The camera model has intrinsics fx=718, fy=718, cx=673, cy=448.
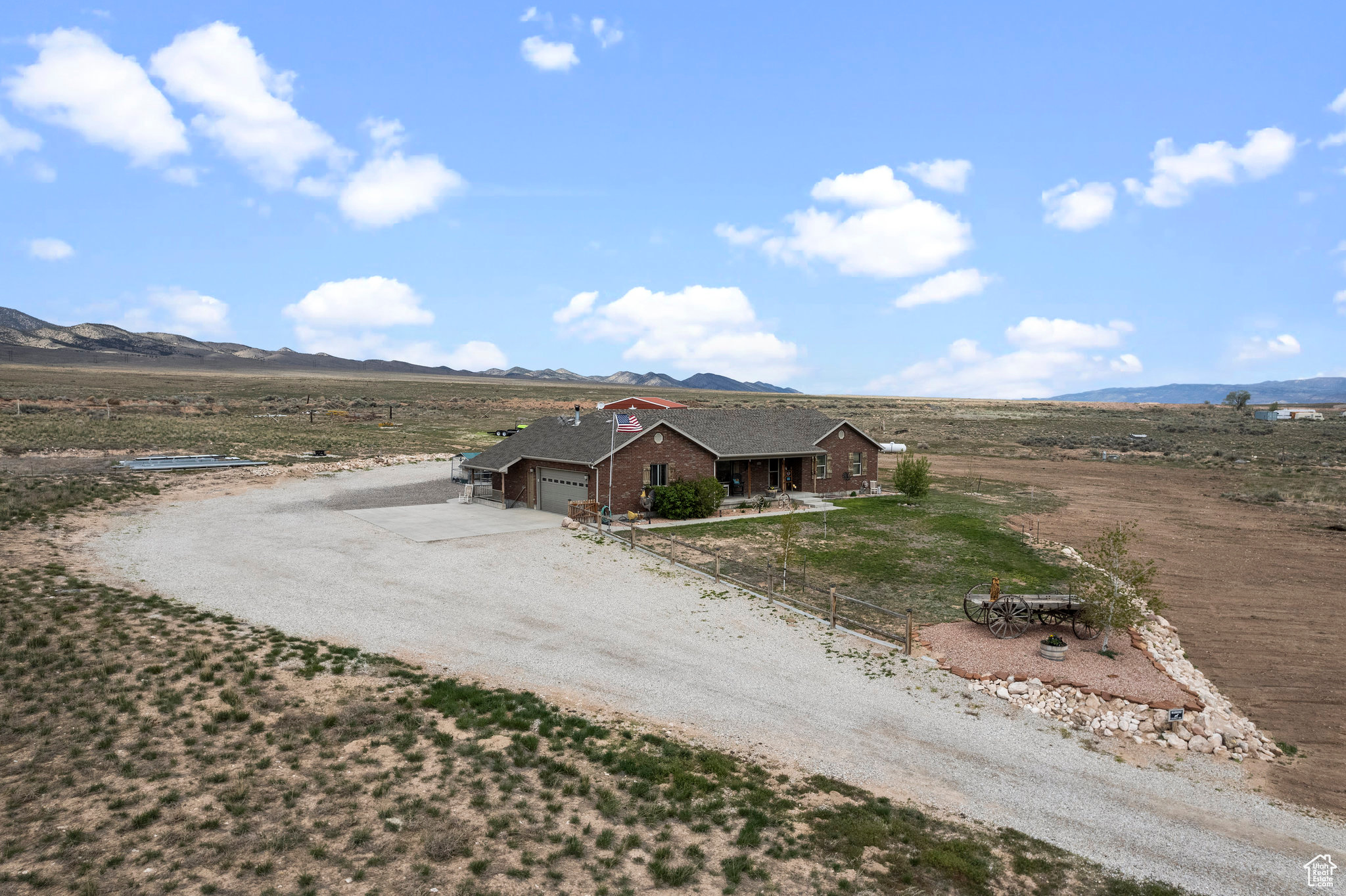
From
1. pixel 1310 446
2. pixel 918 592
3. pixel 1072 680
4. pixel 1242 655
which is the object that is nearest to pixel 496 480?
pixel 918 592

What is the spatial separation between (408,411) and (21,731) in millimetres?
93111

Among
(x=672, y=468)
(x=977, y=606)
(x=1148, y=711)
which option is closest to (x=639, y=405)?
(x=672, y=468)

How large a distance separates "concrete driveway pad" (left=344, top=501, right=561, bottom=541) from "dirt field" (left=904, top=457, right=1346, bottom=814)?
2362 centimetres

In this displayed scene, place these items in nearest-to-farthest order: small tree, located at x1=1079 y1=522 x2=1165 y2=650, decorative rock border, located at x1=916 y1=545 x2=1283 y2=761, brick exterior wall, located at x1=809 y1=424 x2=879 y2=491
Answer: decorative rock border, located at x1=916 y1=545 x2=1283 y2=761, small tree, located at x1=1079 y1=522 x2=1165 y2=650, brick exterior wall, located at x1=809 y1=424 x2=879 y2=491

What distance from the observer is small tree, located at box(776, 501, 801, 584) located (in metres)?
24.7

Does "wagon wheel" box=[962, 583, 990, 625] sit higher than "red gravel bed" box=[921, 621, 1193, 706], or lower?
higher

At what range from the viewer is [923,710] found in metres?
14.9

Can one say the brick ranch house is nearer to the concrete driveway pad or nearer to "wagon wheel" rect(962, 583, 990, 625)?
the concrete driveway pad

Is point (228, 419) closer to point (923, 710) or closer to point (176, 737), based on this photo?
point (176, 737)

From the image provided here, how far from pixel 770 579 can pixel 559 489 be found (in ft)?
52.0

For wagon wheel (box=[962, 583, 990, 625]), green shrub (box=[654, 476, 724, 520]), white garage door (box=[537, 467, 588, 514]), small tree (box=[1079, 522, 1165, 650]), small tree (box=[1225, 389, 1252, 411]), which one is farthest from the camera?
small tree (box=[1225, 389, 1252, 411])

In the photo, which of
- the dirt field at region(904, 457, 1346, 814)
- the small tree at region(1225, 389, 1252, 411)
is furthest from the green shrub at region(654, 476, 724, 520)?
the small tree at region(1225, 389, 1252, 411)

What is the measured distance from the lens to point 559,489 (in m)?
35.8

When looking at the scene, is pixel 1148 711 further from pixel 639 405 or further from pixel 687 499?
pixel 639 405
